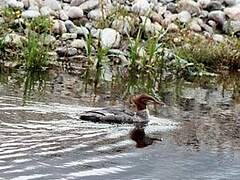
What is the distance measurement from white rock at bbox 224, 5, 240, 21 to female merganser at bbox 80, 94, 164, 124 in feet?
35.2

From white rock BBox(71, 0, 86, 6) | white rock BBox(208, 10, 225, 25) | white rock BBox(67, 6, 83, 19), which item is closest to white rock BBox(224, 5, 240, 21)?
white rock BBox(208, 10, 225, 25)

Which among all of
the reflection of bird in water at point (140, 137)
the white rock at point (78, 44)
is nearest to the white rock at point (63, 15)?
the white rock at point (78, 44)

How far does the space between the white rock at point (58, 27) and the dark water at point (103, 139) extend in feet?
16.4

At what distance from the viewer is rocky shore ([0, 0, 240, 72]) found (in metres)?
18.7

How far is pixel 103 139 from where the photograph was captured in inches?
410

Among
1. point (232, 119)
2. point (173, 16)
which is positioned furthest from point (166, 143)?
point (173, 16)

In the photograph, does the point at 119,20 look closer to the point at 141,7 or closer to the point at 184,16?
the point at 141,7

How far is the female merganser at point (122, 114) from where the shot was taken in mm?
11281

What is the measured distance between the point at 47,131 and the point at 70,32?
9426 mm

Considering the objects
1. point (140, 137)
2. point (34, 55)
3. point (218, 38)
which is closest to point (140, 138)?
point (140, 137)

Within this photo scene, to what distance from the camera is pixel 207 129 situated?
37.9ft

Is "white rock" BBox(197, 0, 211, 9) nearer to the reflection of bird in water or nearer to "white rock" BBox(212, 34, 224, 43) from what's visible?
"white rock" BBox(212, 34, 224, 43)

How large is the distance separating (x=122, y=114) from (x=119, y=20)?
872 cm

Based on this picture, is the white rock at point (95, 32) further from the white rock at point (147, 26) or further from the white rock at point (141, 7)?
the white rock at point (141, 7)
